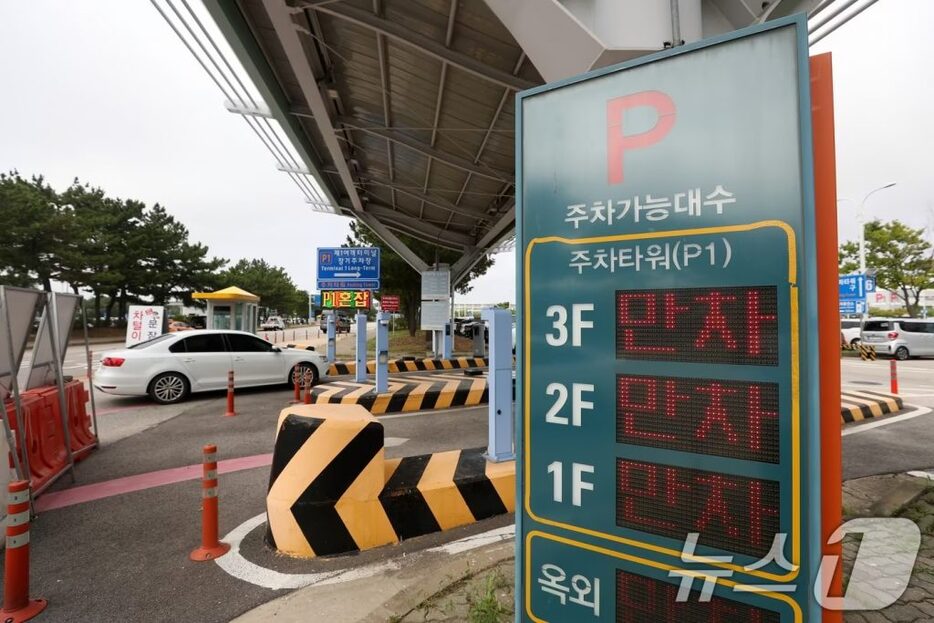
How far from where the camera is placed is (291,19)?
5.73 meters

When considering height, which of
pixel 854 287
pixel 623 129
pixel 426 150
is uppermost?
pixel 426 150

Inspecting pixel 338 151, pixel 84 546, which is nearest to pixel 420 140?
pixel 338 151

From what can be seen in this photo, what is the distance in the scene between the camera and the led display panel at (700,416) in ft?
4.89

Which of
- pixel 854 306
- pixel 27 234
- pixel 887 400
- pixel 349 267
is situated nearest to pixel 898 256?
pixel 854 306

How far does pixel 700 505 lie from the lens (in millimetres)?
1562

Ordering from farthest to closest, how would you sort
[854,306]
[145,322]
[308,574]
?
[854,306], [145,322], [308,574]

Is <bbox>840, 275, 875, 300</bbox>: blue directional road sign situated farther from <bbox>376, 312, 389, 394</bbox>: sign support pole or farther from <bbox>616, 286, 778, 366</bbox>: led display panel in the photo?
<bbox>616, 286, 778, 366</bbox>: led display panel

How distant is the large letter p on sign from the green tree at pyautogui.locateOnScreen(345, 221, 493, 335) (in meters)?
19.8

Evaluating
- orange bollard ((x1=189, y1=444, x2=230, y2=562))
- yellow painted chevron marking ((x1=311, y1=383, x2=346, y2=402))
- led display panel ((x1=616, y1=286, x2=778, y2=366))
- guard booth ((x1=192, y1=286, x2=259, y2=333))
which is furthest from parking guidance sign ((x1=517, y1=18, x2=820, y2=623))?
guard booth ((x1=192, y1=286, x2=259, y2=333))

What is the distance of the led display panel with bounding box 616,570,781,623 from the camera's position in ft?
4.85

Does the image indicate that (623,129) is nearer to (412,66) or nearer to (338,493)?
(338,493)

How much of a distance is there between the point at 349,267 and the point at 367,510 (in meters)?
13.5

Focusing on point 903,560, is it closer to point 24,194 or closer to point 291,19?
point 291,19

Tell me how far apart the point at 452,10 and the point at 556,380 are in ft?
17.3
